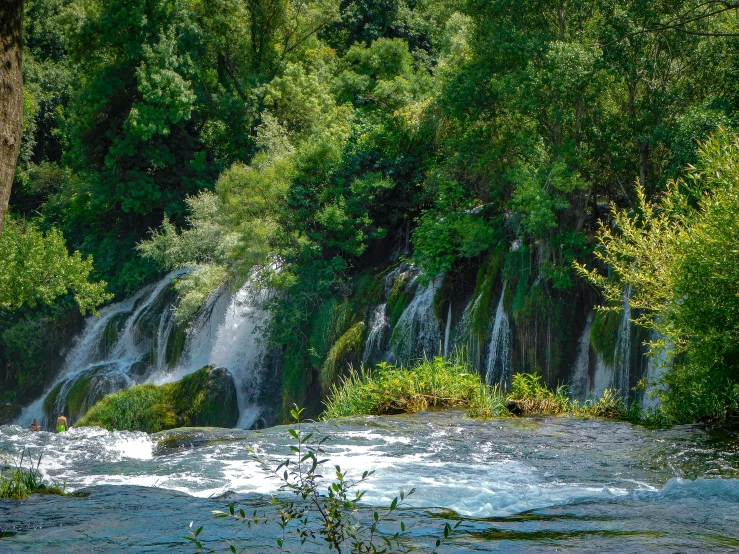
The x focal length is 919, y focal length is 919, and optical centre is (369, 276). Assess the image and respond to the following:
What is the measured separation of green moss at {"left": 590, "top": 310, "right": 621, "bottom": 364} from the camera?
17094mm

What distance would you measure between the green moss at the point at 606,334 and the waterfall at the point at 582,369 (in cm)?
67

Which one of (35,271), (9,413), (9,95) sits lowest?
(9,413)

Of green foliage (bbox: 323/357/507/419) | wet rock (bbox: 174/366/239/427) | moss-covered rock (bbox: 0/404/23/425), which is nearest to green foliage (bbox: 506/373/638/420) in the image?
green foliage (bbox: 323/357/507/419)

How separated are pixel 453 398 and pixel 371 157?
12685mm

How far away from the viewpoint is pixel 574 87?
1802cm

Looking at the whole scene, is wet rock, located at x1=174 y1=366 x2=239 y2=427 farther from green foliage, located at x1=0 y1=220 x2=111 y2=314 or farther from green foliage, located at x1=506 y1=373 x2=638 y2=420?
green foliage, located at x1=506 y1=373 x2=638 y2=420

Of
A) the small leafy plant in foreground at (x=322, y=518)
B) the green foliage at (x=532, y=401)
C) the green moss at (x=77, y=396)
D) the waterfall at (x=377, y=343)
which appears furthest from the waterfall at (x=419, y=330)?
the small leafy plant in foreground at (x=322, y=518)

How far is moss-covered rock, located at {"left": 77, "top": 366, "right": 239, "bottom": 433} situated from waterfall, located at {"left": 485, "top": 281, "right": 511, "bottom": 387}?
8.16m

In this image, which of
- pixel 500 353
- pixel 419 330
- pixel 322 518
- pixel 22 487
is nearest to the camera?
pixel 322 518

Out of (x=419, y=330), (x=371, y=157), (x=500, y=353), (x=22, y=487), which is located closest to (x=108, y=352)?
(x=371, y=157)

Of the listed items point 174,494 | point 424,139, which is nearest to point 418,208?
point 424,139

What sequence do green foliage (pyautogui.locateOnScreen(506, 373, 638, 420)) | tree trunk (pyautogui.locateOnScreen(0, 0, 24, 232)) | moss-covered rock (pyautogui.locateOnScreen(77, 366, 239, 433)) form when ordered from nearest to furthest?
1. tree trunk (pyautogui.locateOnScreen(0, 0, 24, 232))
2. green foliage (pyautogui.locateOnScreen(506, 373, 638, 420))
3. moss-covered rock (pyautogui.locateOnScreen(77, 366, 239, 433))

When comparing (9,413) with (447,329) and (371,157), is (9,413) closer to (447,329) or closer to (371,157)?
(371,157)

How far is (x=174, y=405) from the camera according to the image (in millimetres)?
23547
